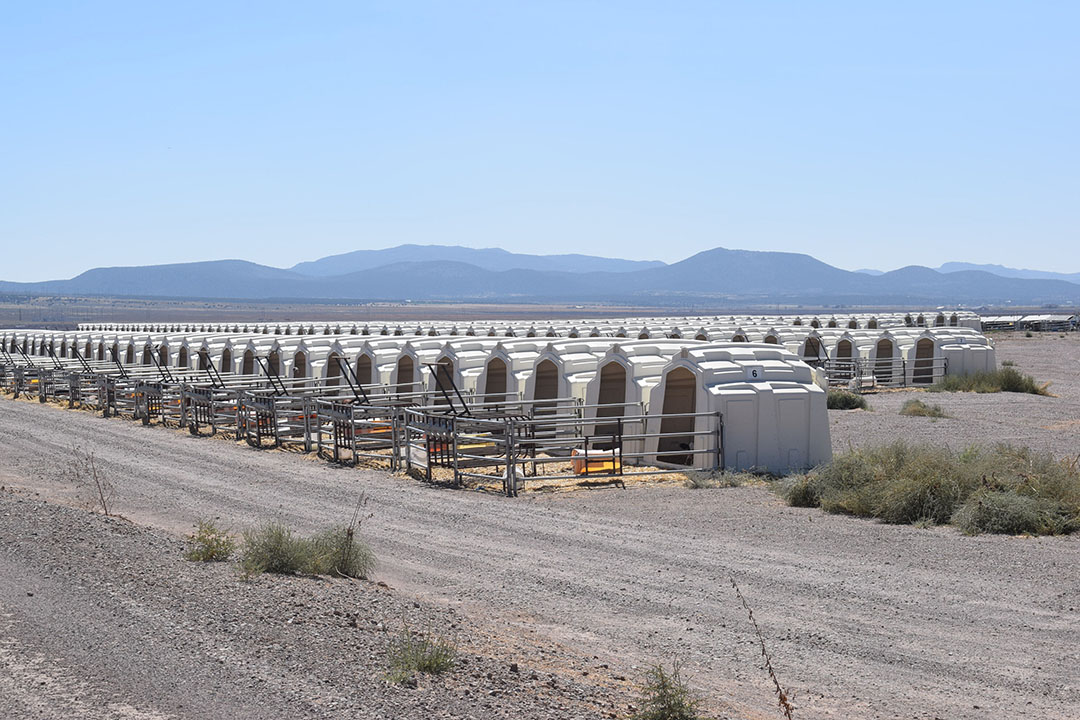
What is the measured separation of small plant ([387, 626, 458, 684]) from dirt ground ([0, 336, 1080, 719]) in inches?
6.4

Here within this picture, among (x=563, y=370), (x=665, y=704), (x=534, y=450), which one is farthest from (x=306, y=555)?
(x=563, y=370)

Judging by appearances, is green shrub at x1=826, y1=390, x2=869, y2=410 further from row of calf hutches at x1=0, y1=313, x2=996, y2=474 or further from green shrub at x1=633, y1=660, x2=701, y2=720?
green shrub at x1=633, y1=660, x2=701, y2=720

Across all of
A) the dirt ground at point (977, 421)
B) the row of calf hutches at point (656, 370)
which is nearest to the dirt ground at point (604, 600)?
the row of calf hutches at point (656, 370)

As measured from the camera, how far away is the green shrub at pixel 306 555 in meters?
9.59

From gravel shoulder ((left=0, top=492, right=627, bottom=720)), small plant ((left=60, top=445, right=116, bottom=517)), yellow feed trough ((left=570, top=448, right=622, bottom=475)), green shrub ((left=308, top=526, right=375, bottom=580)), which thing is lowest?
small plant ((left=60, top=445, right=116, bottom=517))

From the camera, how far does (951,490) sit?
13.2 metres

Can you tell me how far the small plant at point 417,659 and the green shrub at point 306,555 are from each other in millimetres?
2788

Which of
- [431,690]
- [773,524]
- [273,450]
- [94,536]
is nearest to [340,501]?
[94,536]

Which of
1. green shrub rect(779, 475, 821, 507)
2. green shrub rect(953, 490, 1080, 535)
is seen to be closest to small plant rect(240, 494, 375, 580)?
green shrub rect(779, 475, 821, 507)

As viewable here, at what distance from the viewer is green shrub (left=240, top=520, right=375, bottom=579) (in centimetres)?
959

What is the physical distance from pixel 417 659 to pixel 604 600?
3.08 meters

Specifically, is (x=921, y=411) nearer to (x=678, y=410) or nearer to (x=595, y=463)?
(x=678, y=410)

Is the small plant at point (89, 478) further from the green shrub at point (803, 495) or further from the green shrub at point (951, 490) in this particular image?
the green shrub at point (951, 490)

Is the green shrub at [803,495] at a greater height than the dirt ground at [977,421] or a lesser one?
greater
